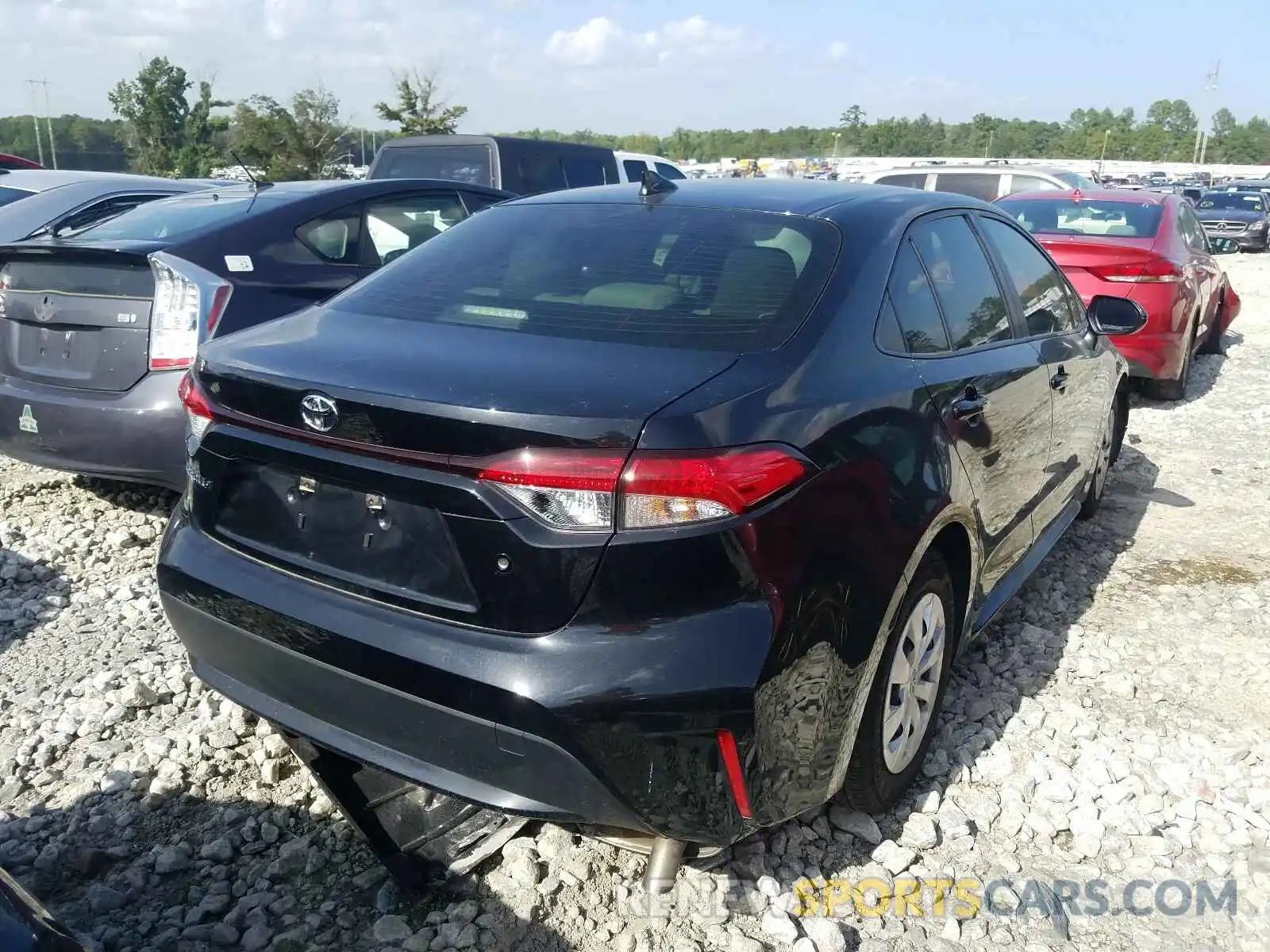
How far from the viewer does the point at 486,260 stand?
291 centimetres

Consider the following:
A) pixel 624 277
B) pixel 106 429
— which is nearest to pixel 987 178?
pixel 106 429

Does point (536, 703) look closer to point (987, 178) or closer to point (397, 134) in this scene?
point (987, 178)

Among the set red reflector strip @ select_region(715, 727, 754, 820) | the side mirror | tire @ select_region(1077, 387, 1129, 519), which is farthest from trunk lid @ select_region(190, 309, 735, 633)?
tire @ select_region(1077, 387, 1129, 519)

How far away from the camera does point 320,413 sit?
2.17 metres

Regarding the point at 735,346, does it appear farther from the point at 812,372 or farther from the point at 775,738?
the point at 775,738

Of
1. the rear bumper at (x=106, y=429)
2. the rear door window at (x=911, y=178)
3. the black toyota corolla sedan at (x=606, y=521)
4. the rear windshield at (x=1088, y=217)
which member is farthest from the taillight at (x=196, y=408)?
the rear door window at (x=911, y=178)

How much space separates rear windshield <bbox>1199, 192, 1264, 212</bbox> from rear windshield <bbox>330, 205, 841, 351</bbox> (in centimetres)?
2666

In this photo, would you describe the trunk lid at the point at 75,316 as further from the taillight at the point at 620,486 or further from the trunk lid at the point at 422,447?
the taillight at the point at 620,486

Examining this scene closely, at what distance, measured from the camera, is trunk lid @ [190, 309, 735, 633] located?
1990 mm

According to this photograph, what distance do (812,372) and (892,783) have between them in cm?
120

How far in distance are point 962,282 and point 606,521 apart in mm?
1793

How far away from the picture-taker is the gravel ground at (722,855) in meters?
2.41

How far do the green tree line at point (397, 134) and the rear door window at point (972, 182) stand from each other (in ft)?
32.6

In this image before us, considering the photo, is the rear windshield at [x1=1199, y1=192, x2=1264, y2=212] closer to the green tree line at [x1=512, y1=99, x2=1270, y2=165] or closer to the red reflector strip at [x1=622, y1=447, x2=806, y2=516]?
the red reflector strip at [x1=622, y1=447, x2=806, y2=516]
